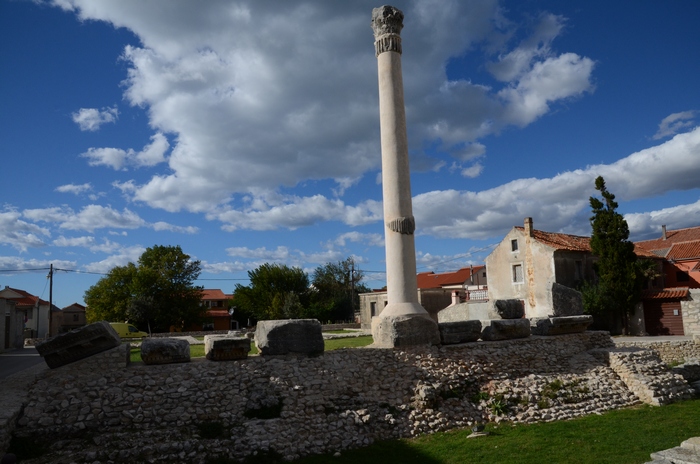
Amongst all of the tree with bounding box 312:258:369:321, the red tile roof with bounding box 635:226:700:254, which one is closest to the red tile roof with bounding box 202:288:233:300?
the tree with bounding box 312:258:369:321

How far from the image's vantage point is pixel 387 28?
12.6 meters

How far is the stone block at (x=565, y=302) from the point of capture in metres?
14.0

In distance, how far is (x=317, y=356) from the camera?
10023 millimetres

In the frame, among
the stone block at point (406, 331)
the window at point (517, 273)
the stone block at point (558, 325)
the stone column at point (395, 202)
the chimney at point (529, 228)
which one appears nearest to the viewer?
the stone block at point (406, 331)

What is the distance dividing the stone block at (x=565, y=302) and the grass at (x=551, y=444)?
4259 millimetres

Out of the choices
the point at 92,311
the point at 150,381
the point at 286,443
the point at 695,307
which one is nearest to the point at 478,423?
the point at 286,443

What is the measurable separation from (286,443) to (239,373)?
1800 mm

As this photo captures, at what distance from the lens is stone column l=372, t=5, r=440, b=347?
1117 cm

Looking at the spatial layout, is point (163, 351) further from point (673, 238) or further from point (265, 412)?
point (673, 238)

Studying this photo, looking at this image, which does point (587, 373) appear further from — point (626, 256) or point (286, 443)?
point (626, 256)

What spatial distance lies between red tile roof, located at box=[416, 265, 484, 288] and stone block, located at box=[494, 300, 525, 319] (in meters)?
34.4

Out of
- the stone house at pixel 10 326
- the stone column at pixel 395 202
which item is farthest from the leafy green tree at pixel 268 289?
the stone column at pixel 395 202

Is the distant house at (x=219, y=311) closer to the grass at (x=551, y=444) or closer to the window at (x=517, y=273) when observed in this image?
the window at (x=517, y=273)

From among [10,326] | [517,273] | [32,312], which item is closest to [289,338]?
[517,273]
